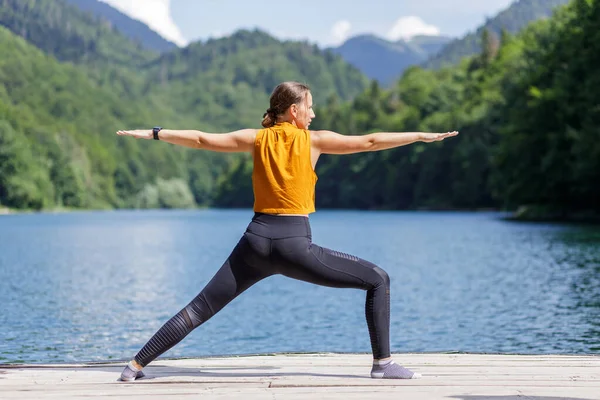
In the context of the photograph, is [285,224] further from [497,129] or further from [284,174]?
[497,129]

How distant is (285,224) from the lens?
6129 millimetres

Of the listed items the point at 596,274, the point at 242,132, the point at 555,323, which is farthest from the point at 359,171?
the point at 242,132

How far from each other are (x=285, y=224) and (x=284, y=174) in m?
0.31

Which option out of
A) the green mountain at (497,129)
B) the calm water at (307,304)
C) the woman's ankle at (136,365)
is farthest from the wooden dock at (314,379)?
the green mountain at (497,129)

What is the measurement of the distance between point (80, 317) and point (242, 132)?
553 inches

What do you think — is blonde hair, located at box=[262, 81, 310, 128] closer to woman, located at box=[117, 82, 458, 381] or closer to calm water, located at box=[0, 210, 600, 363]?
woman, located at box=[117, 82, 458, 381]

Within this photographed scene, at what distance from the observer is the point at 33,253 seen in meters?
39.8

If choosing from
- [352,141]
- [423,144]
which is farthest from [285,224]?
[423,144]

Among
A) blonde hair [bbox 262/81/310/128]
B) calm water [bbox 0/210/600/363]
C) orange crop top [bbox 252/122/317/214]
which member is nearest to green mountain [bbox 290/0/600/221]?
calm water [bbox 0/210/600/363]

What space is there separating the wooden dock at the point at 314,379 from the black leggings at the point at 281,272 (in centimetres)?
34

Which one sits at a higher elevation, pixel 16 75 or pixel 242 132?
pixel 16 75

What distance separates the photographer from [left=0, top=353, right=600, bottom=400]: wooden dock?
587 centimetres

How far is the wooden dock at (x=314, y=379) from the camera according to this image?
587cm

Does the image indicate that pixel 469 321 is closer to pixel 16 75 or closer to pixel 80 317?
pixel 80 317
